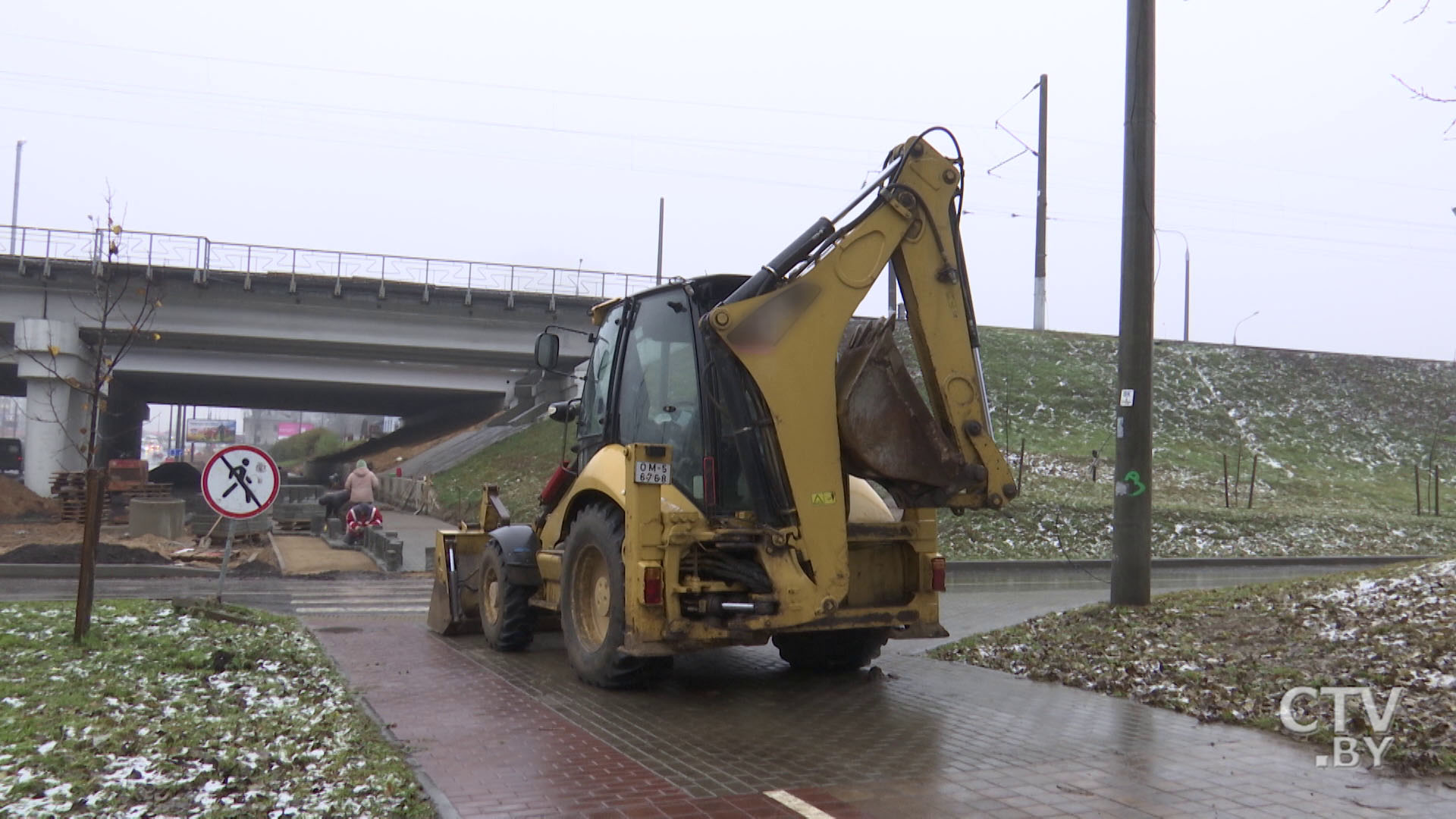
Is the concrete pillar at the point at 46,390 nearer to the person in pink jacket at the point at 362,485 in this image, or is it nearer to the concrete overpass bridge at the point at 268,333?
the concrete overpass bridge at the point at 268,333

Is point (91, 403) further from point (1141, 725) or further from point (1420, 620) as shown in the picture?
point (1420, 620)

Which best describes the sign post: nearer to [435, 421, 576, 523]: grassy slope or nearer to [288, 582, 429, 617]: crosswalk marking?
[288, 582, 429, 617]: crosswalk marking

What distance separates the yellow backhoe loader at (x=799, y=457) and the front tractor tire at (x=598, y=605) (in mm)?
16

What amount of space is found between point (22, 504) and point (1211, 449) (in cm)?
3390

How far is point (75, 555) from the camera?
1688cm

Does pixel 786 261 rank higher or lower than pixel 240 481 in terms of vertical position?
higher

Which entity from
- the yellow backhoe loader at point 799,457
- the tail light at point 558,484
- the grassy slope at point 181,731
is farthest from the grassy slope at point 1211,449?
the grassy slope at point 181,731

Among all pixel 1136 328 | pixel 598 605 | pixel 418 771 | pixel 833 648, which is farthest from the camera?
pixel 1136 328

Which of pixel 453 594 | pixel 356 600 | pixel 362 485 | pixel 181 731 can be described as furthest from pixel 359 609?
pixel 362 485

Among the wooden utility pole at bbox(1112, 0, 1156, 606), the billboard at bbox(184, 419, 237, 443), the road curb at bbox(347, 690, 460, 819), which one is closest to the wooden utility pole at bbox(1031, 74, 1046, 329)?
the wooden utility pole at bbox(1112, 0, 1156, 606)

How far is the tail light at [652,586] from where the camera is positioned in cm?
703

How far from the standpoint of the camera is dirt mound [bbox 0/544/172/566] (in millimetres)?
16484

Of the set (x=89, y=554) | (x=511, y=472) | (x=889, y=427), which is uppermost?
(x=889, y=427)

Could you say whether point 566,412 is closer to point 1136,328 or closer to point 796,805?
point 1136,328
